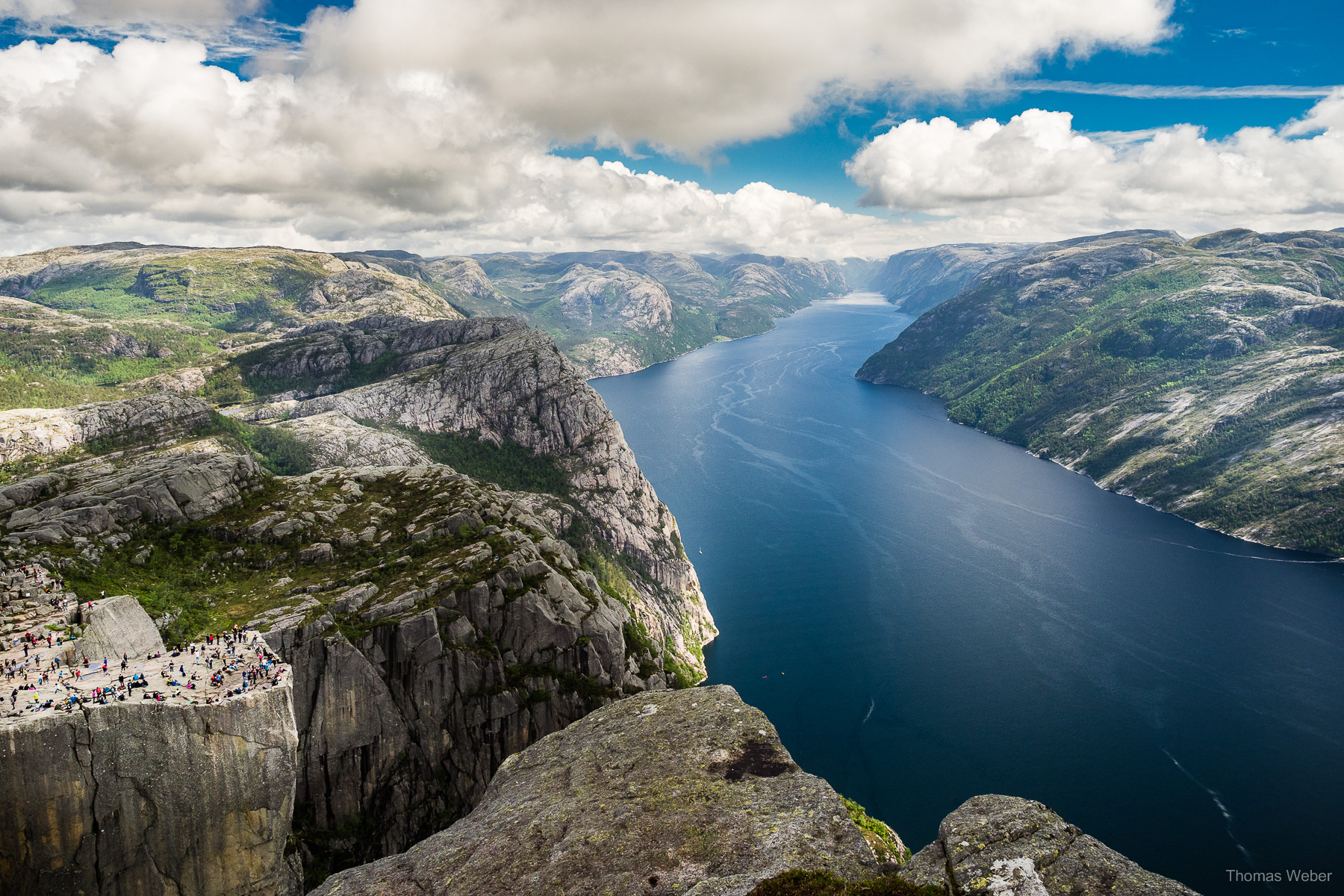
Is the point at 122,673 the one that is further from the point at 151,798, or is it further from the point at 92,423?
the point at 92,423

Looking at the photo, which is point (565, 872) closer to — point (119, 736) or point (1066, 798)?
point (119, 736)

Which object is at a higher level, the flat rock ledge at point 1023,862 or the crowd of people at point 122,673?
the crowd of people at point 122,673

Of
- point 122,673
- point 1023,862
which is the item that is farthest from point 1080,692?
point 122,673

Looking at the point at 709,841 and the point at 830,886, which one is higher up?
the point at 830,886

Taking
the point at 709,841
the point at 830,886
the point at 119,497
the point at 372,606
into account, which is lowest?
the point at 709,841

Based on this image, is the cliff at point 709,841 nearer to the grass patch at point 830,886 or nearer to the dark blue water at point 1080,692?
the grass patch at point 830,886

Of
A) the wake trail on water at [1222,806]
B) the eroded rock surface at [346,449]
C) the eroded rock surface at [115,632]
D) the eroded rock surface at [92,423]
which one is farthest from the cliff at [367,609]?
the eroded rock surface at [92,423]

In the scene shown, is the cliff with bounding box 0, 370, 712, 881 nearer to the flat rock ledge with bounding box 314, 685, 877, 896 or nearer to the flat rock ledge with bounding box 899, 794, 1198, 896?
the flat rock ledge with bounding box 314, 685, 877, 896
